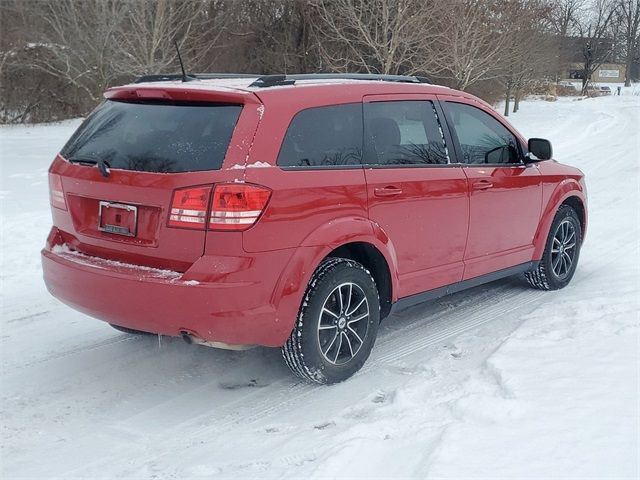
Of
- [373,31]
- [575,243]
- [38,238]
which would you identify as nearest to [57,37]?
[373,31]

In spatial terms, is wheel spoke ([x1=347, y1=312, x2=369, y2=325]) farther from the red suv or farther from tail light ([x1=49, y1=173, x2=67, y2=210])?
tail light ([x1=49, y1=173, x2=67, y2=210])

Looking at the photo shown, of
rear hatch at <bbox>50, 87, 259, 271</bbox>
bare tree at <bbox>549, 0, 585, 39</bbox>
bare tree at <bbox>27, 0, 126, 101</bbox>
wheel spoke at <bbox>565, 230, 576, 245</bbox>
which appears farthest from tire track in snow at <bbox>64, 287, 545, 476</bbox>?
bare tree at <bbox>549, 0, 585, 39</bbox>

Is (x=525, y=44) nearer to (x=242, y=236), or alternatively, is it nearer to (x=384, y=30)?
(x=384, y=30)

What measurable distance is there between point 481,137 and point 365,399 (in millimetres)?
2325

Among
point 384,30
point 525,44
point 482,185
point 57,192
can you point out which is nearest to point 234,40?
point 384,30

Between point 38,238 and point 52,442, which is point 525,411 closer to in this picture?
point 52,442

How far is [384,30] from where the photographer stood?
64.4 ft

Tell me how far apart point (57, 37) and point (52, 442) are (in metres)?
19.2

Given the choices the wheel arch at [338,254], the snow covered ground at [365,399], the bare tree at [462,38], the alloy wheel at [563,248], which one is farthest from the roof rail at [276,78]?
the bare tree at [462,38]

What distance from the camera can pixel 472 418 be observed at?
355 centimetres

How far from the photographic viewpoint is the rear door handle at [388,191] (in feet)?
14.1

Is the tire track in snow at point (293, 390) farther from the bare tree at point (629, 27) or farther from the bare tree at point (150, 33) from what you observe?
the bare tree at point (629, 27)

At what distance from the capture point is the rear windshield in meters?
3.75

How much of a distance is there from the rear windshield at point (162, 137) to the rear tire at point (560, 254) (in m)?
3.28
